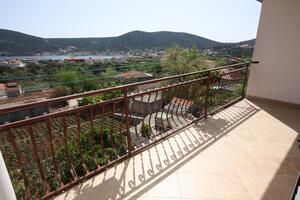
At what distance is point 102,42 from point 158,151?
89.5 ft

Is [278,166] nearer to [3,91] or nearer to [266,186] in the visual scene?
[266,186]

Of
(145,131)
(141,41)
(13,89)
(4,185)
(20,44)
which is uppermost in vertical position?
(141,41)

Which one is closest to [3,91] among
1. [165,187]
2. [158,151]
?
[158,151]

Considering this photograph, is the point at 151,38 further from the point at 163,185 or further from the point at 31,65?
the point at 163,185

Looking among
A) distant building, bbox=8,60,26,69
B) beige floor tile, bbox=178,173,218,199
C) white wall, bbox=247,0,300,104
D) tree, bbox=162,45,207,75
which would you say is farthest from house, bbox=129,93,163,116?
tree, bbox=162,45,207,75

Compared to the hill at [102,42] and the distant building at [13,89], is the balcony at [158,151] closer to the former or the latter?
the distant building at [13,89]

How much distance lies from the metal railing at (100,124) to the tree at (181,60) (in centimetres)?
1580

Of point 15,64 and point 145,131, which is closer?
point 145,131

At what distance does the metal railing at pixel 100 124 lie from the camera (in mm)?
1578

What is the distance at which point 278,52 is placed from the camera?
12.9 feet

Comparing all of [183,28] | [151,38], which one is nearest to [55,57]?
[151,38]

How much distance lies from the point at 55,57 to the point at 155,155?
1464 cm

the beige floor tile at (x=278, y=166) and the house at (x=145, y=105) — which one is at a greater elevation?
the house at (x=145, y=105)

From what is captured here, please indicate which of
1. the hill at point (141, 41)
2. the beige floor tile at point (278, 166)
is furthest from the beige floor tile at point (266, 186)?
the hill at point (141, 41)
